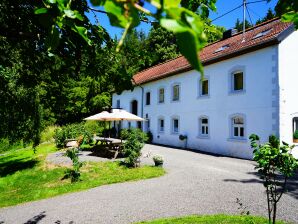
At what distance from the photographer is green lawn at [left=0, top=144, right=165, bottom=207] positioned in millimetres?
10345

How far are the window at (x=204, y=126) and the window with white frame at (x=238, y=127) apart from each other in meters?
2.46

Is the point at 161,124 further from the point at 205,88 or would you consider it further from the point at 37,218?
the point at 37,218

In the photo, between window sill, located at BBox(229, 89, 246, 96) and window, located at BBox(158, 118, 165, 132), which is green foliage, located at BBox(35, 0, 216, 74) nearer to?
window sill, located at BBox(229, 89, 246, 96)

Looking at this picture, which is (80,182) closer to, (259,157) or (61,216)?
(61,216)

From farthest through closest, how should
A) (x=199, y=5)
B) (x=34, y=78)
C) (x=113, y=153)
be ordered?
(x=113, y=153) → (x=34, y=78) → (x=199, y=5)

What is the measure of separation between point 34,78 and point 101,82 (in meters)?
0.93

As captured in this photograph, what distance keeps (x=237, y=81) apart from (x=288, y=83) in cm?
303

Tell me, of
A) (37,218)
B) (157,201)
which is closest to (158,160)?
(157,201)

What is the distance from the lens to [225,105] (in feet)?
59.4

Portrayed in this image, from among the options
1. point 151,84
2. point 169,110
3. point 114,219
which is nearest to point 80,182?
point 114,219

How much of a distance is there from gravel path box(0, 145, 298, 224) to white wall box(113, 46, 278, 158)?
15.9ft

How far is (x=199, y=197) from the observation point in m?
8.66

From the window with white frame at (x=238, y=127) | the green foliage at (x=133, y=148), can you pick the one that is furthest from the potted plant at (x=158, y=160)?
the window with white frame at (x=238, y=127)

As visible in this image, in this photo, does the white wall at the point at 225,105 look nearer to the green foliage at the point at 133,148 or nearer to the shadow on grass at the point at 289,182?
the shadow on grass at the point at 289,182
